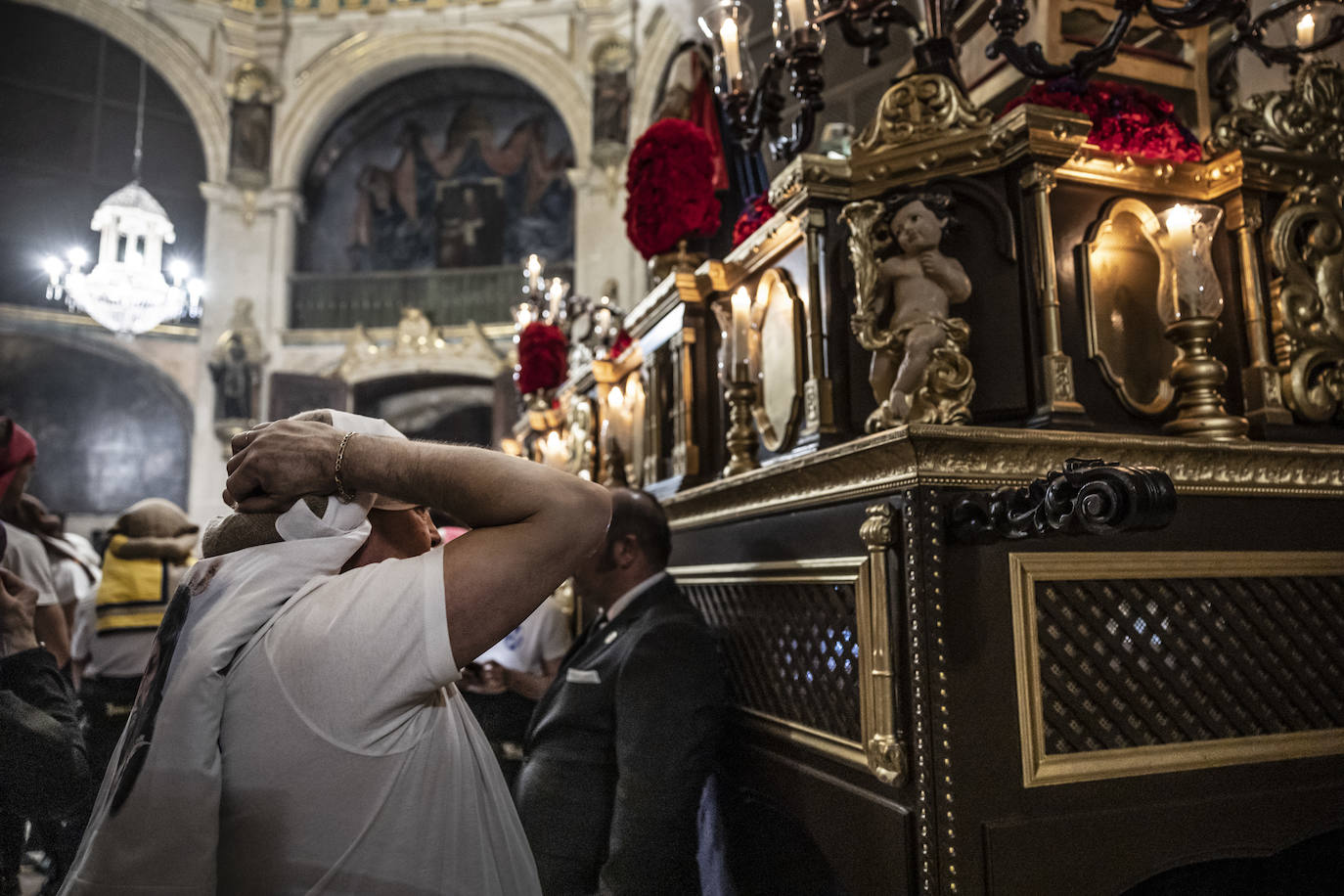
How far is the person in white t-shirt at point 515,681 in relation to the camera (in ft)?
8.80

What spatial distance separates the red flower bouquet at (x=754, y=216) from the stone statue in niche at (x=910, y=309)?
22.2 inches

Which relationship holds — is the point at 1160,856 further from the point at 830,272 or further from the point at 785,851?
the point at 830,272

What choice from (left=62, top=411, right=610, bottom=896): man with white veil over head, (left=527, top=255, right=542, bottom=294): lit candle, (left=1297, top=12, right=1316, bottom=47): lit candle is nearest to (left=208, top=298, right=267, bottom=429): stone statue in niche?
(left=527, top=255, right=542, bottom=294): lit candle

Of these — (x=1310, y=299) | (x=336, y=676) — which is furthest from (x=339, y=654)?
(x=1310, y=299)

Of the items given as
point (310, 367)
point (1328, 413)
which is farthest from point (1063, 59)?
point (310, 367)

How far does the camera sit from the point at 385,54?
14531mm

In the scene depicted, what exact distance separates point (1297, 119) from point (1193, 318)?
2.76 ft

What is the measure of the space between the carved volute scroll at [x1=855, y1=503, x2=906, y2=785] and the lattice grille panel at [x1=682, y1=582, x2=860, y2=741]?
0.09 metres

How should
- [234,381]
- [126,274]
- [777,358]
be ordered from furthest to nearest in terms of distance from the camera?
[234,381], [126,274], [777,358]

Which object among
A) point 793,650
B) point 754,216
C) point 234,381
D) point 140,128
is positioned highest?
point 140,128

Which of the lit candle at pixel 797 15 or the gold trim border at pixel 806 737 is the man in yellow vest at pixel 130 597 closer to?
the gold trim border at pixel 806 737

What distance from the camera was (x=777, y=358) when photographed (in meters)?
2.61

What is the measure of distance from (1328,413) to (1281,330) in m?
0.25

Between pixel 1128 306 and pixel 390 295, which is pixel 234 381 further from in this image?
pixel 1128 306
